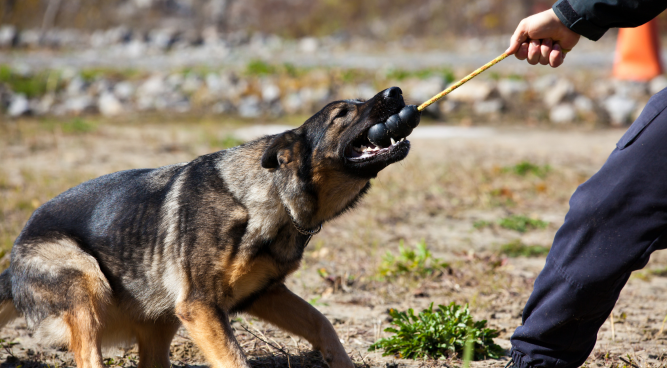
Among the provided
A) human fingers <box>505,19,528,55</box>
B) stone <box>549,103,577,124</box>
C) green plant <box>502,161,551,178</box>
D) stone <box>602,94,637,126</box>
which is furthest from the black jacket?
stone <box>602,94,637,126</box>

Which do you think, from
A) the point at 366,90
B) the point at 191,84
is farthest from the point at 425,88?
the point at 191,84

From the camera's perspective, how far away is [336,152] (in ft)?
10.6

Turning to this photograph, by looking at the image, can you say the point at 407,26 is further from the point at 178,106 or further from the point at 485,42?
the point at 178,106

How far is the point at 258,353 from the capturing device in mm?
3605

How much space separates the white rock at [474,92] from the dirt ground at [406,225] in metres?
1.15

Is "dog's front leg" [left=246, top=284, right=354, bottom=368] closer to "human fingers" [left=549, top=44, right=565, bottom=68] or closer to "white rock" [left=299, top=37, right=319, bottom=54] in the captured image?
"human fingers" [left=549, top=44, right=565, bottom=68]

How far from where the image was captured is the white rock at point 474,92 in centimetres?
1094

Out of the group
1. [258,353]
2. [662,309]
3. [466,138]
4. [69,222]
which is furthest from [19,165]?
[662,309]

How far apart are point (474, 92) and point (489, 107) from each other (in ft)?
1.56

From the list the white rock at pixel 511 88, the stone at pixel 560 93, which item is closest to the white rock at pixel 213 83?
the white rock at pixel 511 88

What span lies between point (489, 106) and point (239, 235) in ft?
27.9

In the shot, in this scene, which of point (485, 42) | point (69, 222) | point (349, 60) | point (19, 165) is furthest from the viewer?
point (485, 42)

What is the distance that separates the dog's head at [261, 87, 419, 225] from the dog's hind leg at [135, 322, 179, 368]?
111cm

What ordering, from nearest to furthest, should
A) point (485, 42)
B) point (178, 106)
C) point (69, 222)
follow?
point (69, 222)
point (178, 106)
point (485, 42)
